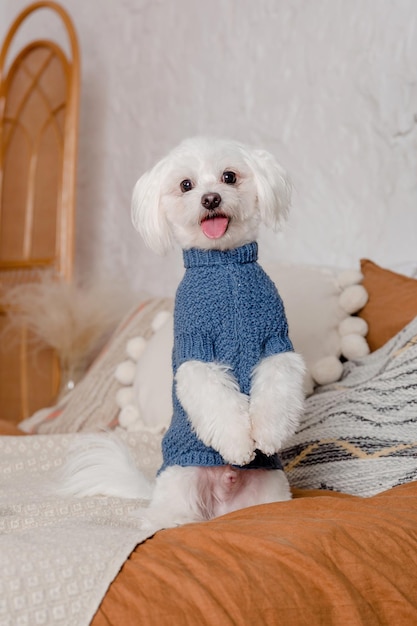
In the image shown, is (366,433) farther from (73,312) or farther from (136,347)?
(73,312)

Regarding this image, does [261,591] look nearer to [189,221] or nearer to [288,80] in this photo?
[189,221]

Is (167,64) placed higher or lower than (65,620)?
higher

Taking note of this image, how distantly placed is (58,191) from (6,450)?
1900 millimetres

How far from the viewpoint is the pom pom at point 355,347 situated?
2.25 meters

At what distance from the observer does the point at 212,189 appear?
4.96 ft

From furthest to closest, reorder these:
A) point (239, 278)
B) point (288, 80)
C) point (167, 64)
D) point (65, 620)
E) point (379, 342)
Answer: point (167, 64) → point (288, 80) → point (379, 342) → point (239, 278) → point (65, 620)

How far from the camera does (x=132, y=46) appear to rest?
391cm

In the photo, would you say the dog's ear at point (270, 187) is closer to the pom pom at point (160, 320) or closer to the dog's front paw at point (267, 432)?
the dog's front paw at point (267, 432)

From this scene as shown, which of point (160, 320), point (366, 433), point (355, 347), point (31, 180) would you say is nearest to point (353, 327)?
point (355, 347)

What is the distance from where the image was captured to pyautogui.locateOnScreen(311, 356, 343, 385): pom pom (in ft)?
7.23

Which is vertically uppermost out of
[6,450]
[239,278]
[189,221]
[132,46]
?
[132,46]

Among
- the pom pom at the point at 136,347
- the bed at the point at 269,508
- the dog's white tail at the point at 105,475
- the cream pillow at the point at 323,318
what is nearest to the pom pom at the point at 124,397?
the bed at the point at 269,508

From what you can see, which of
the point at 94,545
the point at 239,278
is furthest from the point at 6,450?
the point at 94,545

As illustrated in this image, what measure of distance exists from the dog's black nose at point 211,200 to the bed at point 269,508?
0.53 metres
